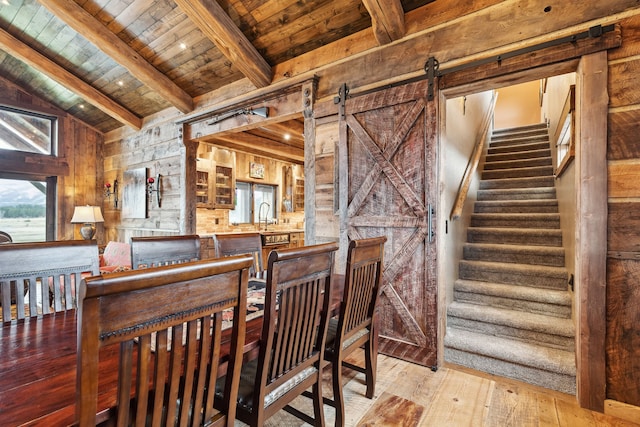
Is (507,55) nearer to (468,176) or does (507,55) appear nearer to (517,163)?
(468,176)

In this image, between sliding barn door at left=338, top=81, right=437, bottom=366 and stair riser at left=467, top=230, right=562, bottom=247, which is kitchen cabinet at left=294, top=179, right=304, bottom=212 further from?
sliding barn door at left=338, top=81, right=437, bottom=366

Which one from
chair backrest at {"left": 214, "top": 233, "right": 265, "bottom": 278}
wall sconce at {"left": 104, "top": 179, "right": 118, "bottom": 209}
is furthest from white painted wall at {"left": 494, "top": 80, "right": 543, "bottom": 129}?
wall sconce at {"left": 104, "top": 179, "right": 118, "bottom": 209}

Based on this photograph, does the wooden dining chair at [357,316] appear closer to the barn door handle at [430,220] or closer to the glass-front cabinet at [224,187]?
the barn door handle at [430,220]

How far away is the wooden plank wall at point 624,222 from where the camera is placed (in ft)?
5.98

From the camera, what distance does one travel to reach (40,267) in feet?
5.14

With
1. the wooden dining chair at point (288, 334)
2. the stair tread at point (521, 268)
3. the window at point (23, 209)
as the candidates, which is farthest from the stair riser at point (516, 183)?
the window at point (23, 209)

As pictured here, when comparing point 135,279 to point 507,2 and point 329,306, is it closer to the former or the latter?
Result: point 329,306

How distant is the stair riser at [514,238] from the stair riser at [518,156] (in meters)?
1.71

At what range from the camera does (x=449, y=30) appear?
242cm

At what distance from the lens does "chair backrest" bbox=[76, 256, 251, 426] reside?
2.15 ft

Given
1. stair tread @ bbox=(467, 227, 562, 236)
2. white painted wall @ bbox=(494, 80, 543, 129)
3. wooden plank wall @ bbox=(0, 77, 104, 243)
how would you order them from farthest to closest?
white painted wall @ bbox=(494, 80, 543, 129), wooden plank wall @ bbox=(0, 77, 104, 243), stair tread @ bbox=(467, 227, 562, 236)

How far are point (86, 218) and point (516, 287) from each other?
629 centimetres

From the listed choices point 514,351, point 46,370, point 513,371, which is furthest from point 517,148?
point 46,370

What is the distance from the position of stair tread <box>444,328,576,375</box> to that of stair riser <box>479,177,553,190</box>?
241 centimetres
